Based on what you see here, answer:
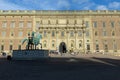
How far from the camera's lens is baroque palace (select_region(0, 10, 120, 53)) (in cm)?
7619

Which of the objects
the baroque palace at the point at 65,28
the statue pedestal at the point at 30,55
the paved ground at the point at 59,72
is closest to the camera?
the paved ground at the point at 59,72

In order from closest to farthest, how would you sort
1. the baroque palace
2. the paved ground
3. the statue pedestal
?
the paved ground, the statue pedestal, the baroque palace

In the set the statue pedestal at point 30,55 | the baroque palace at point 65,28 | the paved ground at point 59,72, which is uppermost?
the baroque palace at point 65,28

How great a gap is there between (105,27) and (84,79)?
66.5m

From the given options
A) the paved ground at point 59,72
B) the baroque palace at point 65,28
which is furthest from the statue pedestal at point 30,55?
the baroque palace at point 65,28

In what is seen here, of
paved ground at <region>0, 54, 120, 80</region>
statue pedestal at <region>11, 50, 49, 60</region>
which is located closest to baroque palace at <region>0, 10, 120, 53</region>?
statue pedestal at <region>11, 50, 49, 60</region>

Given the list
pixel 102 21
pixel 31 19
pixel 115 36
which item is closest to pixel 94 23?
pixel 102 21

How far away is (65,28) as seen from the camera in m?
76.6

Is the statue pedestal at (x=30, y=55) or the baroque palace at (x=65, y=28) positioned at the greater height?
the baroque palace at (x=65, y=28)

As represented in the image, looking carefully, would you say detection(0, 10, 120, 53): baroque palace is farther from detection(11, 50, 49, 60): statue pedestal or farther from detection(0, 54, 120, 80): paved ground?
detection(0, 54, 120, 80): paved ground

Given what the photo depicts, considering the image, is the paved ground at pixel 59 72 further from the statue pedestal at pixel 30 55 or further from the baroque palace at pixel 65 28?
the baroque palace at pixel 65 28

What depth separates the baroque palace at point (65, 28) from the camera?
76.2 metres

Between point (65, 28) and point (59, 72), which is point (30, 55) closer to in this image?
point (59, 72)

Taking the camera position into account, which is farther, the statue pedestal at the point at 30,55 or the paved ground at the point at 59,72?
the statue pedestal at the point at 30,55
